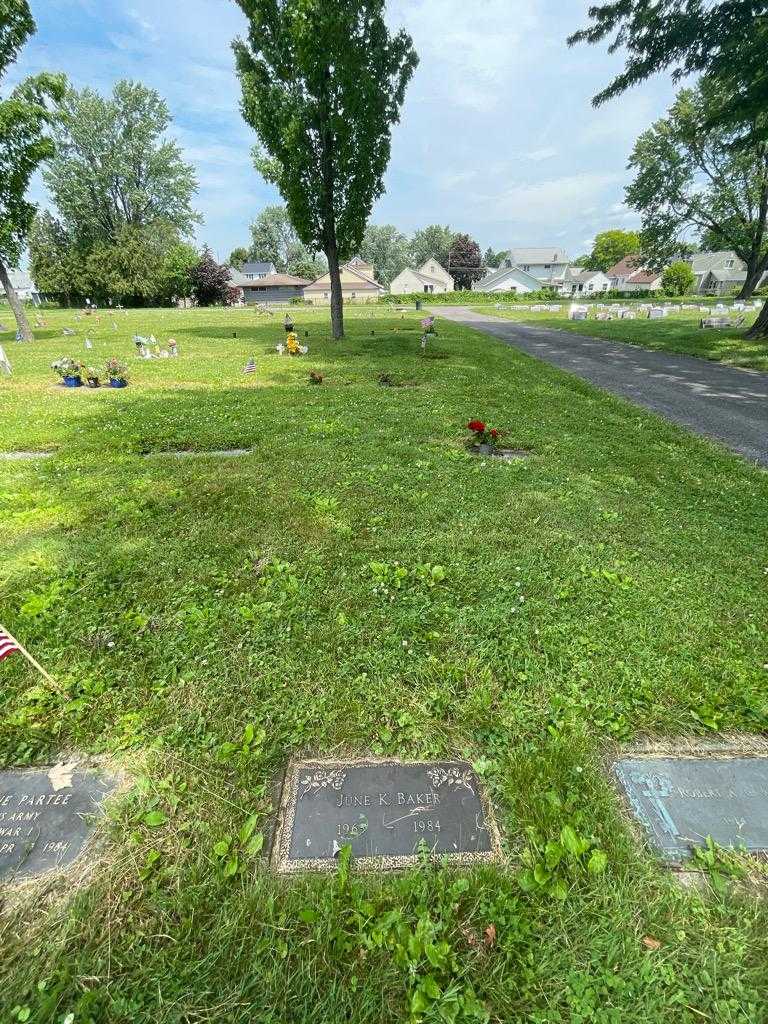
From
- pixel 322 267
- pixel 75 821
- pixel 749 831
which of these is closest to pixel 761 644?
pixel 749 831

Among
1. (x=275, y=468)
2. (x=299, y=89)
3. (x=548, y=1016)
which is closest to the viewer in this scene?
(x=548, y=1016)

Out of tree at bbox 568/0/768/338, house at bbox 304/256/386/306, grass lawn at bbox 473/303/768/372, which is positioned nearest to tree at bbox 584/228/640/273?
house at bbox 304/256/386/306

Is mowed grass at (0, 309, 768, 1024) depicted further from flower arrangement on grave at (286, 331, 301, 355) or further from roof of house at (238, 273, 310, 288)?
roof of house at (238, 273, 310, 288)

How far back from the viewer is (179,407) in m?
8.93

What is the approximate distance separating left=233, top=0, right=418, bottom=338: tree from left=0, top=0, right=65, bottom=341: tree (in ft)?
26.1

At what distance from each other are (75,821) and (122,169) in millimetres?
68468

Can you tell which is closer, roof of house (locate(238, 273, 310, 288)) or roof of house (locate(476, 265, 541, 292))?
roof of house (locate(238, 273, 310, 288))

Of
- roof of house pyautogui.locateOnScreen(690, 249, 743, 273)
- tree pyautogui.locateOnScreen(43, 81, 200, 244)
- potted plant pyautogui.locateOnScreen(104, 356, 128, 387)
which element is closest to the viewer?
potted plant pyautogui.locateOnScreen(104, 356, 128, 387)

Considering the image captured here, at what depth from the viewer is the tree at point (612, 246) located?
98688 millimetres

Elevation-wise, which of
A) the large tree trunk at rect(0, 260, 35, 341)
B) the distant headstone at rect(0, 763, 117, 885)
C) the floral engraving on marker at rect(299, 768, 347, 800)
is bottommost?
the floral engraving on marker at rect(299, 768, 347, 800)

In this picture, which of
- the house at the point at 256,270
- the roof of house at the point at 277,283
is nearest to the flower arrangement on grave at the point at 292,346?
the roof of house at the point at 277,283

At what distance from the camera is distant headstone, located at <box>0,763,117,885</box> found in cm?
190

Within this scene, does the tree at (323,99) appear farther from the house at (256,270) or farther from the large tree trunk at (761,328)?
the house at (256,270)

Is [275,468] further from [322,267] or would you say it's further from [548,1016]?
[322,267]
